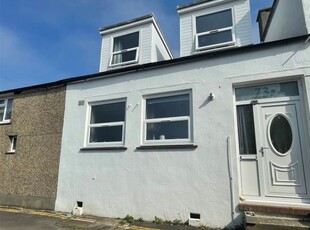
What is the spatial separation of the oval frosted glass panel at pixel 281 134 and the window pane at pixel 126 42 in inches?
236

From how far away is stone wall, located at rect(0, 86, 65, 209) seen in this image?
7207 millimetres

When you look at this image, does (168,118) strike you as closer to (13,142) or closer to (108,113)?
(108,113)

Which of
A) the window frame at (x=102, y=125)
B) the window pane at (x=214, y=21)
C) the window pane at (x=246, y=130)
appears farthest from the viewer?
the window pane at (x=214, y=21)

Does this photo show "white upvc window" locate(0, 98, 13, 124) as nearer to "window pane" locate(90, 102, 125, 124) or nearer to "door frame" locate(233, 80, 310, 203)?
"window pane" locate(90, 102, 125, 124)

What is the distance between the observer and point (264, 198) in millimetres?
4934

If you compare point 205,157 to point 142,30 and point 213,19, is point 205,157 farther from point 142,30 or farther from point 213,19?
point 142,30

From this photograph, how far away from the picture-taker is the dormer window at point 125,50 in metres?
8.89

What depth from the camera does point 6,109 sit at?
918 centimetres

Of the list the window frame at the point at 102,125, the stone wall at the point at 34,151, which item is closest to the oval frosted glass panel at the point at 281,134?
the window frame at the point at 102,125

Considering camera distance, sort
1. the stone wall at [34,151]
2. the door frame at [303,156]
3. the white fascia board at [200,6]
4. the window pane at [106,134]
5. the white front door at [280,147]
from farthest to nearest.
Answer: the white fascia board at [200,6], the stone wall at [34,151], the window pane at [106,134], the white front door at [280,147], the door frame at [303,156]

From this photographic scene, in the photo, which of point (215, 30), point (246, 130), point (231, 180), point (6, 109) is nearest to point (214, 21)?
point (215, 30)

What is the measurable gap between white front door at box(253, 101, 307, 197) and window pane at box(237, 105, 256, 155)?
0.39ft

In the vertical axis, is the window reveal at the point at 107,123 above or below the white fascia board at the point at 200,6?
below

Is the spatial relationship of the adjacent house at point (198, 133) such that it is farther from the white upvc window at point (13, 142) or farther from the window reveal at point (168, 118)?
the white upvc window at point (13, 142)
